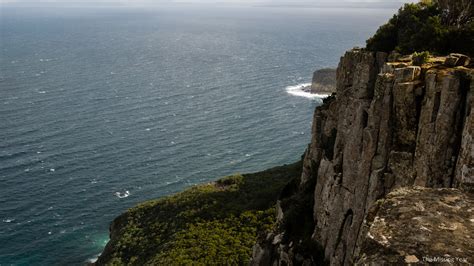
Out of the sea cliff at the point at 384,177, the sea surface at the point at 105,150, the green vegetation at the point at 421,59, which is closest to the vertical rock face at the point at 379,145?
the sea cliff at the point at 384,177

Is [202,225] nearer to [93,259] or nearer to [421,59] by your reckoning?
[93,259]

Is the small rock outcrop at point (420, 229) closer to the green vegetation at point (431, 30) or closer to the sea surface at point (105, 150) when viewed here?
the green vegetation at point (431, 30)

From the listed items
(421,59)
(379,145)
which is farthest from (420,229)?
(421,59)

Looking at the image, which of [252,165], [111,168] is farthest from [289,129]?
[111,168]

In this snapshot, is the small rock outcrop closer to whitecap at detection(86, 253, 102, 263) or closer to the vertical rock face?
the vertical rock face

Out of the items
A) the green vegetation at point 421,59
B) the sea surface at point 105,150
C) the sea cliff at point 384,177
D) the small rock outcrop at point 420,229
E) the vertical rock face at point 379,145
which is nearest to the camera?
the small rock outcrop at point 420,229

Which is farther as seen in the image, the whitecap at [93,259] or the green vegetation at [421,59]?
the whitecap at [93,259]

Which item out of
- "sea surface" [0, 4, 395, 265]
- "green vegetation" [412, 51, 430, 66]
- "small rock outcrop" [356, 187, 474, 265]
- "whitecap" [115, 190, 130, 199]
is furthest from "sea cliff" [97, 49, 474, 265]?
"whitecap" [115, 190, 130, 199]
